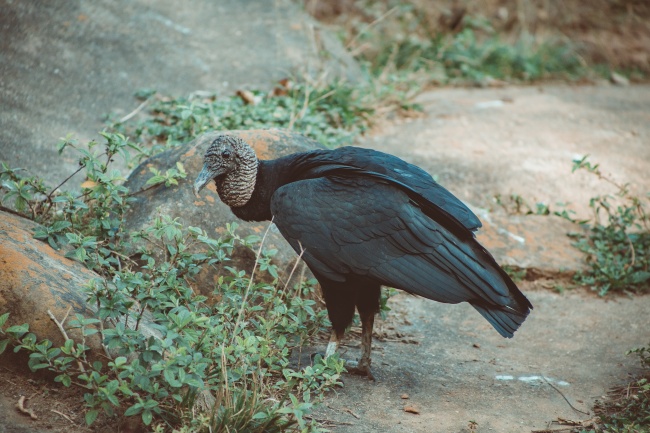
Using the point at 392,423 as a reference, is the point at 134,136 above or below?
above

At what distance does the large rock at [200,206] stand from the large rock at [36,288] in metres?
0.80

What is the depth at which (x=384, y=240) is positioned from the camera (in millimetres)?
3346

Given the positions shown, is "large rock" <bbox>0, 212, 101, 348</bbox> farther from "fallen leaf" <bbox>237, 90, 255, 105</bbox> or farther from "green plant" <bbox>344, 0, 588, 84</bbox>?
"green plant" <bbox>344, 0, 588, 84</bbox>

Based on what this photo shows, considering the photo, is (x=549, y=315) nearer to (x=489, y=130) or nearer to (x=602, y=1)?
(x=489, y=130)

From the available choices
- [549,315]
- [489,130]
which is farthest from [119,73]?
[549,315]

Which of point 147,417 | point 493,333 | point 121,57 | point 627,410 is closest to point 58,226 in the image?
point 147,417

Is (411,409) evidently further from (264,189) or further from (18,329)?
(18,329)

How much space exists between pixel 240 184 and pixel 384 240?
82 centimetres

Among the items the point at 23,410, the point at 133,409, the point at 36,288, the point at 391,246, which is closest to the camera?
the point at 133,409

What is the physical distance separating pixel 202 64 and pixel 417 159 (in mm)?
2336

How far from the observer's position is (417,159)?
6.12m

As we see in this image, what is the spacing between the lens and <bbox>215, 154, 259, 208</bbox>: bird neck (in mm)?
3650

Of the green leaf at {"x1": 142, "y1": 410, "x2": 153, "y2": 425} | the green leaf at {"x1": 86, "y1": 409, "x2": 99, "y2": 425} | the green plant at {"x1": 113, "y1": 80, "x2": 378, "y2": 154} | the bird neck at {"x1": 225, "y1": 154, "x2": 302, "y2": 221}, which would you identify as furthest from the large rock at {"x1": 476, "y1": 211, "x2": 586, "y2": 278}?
the green leaf at {"x1": 86, "y1": 409, "x2": 99, "y2": 425}

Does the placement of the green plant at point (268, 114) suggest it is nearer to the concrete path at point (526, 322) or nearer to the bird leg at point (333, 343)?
the concrete path at point (526, 322)
